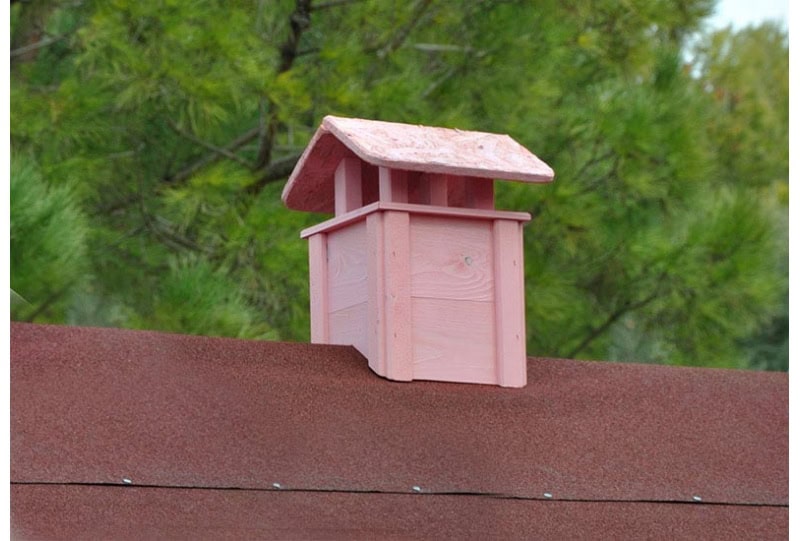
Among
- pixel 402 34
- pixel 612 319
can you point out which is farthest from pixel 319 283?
pixel 612 319

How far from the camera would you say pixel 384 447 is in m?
1.77

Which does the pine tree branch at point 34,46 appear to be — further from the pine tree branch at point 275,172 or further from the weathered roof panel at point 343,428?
the weathered roof panel at point 343,428

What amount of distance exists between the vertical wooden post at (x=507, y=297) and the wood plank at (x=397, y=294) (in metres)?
0.15

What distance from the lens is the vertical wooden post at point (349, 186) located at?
2.17 metres

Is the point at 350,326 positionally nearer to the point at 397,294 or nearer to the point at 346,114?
the point at 397,294

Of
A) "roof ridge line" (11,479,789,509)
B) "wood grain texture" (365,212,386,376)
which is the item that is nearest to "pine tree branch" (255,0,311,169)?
"wood grain texture" (365,212,386,376)

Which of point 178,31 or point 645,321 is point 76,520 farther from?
point 645,321

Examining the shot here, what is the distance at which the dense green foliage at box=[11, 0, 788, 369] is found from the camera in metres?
5.46

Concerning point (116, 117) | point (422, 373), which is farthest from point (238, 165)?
point (422, 373)

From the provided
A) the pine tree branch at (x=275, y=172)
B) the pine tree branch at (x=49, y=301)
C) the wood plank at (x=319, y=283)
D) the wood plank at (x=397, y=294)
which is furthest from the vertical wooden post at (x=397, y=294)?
the pine tree branch at (x=275, y=172)

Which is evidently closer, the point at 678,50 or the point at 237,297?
the point at 237,297

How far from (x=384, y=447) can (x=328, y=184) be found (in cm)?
70

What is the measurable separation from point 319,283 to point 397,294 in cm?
28

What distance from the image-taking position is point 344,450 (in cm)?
174
